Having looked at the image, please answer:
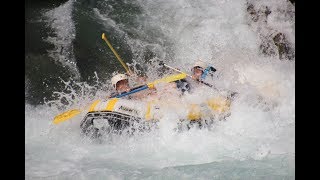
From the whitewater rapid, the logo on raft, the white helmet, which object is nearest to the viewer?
the whitewater rapid

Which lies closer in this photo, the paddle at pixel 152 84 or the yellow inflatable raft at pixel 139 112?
the yellow inflatable raft at pixel 139 112

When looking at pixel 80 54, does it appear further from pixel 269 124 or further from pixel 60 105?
pixel 269 124

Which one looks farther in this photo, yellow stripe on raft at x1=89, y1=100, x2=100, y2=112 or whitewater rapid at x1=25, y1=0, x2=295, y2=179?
yellow stripe on raft at x1=89, y1=100, x2=100, y2=112

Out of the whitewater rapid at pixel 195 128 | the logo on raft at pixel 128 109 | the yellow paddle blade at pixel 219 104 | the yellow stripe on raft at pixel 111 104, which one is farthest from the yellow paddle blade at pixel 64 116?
the yellow paddle blade at pixel 219 104

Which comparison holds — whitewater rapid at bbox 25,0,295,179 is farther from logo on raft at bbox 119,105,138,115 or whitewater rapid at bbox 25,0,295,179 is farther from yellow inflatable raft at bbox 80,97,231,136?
logo on raft at bbox 119,105,138,115

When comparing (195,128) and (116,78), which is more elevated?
(116,78)

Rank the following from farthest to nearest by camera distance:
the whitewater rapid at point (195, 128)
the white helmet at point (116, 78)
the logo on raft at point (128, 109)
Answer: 1. the white helmet at point (116, 78)
2. the logo on raft at point (128, 109)
3. the whitewater rapid at point (195, 128)

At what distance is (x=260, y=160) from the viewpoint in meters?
3.34

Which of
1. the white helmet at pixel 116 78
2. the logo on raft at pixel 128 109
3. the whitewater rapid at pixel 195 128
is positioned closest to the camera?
the whitewater rapid at pixel 195 128

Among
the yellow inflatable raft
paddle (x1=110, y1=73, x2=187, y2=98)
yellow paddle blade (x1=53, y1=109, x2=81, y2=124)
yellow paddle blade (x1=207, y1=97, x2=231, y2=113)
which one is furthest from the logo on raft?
yellow paddle blade (x1=207, y1=97, x2=231, y2=113)

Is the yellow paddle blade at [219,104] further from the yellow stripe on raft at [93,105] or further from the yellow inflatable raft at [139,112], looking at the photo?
the yellow stripe on raft at [93,105]

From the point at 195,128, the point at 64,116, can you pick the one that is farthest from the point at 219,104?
the point at 64,116

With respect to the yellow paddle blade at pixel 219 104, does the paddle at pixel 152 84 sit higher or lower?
higher

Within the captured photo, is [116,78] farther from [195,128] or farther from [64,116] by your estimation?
[195,128]
